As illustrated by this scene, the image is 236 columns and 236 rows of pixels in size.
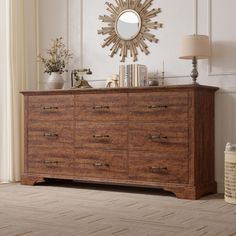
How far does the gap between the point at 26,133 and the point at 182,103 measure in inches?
65.2

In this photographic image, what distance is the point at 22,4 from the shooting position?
5465 mm

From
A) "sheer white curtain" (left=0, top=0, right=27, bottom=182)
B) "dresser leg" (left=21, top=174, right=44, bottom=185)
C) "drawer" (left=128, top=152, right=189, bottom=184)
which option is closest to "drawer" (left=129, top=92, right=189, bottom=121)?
"drawer" (left=128, top=152, right=189, bottom=184)

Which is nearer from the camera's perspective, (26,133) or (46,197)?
(46,197)

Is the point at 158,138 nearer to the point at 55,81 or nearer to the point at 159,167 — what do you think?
the point at 159,167

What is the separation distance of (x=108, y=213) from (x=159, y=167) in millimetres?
902

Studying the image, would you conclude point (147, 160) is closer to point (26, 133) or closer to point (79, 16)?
point (26, 133)

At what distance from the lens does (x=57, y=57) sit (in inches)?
213

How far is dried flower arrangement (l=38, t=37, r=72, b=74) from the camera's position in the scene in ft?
17.4

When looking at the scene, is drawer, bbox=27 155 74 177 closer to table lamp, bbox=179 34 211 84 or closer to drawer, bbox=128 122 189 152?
drawer, bbox=128 122 189 152

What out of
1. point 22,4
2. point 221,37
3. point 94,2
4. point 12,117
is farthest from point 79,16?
point 221,37

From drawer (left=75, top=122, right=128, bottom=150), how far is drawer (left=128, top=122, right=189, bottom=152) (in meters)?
0.09

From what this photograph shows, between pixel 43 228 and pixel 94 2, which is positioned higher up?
pixel 94 2

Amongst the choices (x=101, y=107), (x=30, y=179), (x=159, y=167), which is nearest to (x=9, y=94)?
(x=30, y=179)

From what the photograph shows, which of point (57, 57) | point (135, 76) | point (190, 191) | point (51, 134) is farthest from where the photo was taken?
point (57, 57)
